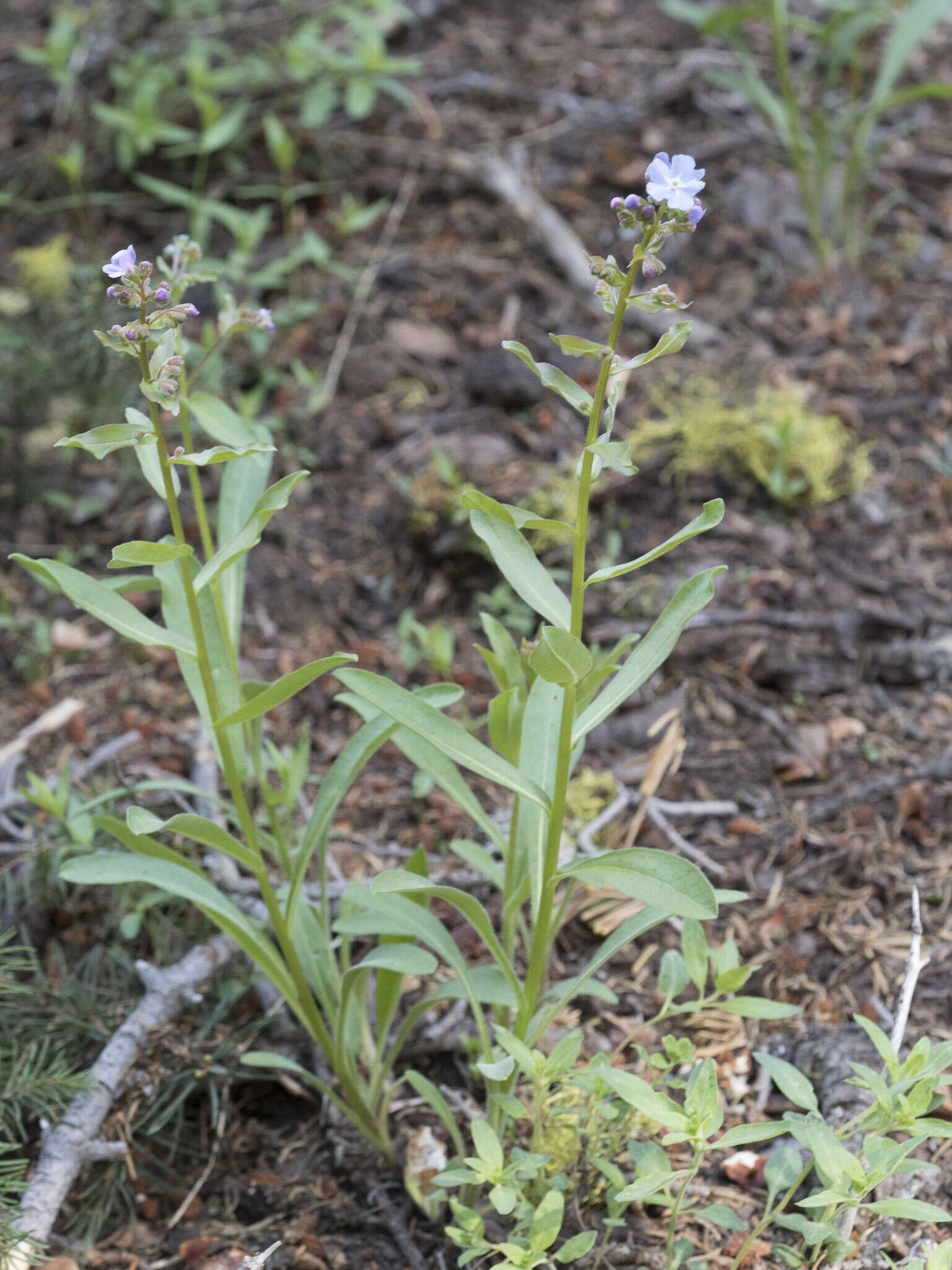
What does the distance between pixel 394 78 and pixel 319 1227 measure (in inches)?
180

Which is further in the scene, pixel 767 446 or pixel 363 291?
pixel 363 291

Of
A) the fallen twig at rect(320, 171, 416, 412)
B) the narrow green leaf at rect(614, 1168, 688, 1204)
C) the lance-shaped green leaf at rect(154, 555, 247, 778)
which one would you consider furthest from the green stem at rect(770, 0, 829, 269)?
the narrow green leaf at rect(614, 1168, 688, 1204)

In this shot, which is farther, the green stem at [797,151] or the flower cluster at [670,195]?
the green stem at [797,151]

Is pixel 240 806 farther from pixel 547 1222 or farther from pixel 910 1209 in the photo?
pixel 910 1209

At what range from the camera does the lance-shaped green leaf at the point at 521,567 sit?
1.61 m

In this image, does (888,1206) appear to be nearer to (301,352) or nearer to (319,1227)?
(319,1227)

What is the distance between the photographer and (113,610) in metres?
1.71

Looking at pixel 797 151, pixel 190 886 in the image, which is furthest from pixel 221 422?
pixel 797 151

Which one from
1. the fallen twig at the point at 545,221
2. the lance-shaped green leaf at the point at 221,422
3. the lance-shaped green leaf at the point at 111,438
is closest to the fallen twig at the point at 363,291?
the fallen twig at the point at 545,221

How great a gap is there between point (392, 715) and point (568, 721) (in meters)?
0.27

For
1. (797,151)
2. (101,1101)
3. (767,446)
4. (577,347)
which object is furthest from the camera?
(797,151)

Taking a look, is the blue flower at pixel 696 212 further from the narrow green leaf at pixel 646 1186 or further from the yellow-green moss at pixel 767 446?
the yellow-green moss at pixel 767 446

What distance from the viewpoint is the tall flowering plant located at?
1451 mm

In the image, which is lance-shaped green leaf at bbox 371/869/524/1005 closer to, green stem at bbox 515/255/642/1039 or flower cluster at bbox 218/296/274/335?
green stem at bbox 515/255/642/1039
